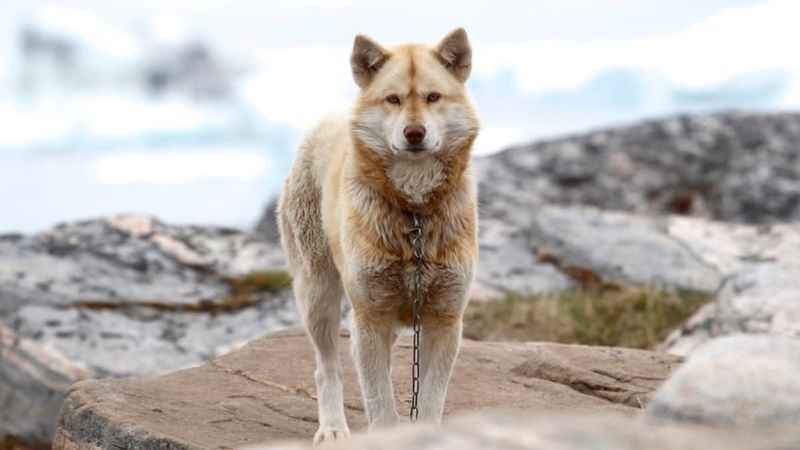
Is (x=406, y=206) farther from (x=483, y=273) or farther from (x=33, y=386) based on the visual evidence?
(x=483, y=273)

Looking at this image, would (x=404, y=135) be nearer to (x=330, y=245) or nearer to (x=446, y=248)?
(x=446, y=248)

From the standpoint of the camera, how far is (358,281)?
6852mm

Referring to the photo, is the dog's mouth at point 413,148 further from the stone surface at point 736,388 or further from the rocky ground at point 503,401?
the stone surface at point 736,388

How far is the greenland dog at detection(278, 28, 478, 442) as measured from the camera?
6824 mm

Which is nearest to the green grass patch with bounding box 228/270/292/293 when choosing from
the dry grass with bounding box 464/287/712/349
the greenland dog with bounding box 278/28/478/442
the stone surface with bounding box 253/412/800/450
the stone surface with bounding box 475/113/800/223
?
the dry grass with bounding box 464/287/712/349

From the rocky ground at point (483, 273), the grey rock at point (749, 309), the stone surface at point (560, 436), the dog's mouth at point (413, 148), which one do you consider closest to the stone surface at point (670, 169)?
the rocky ground at point (483, 273)

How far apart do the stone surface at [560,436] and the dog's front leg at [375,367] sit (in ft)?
10.9

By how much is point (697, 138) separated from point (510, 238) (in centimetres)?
991

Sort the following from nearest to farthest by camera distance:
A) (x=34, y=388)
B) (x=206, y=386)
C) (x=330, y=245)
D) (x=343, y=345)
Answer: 1. (x=330, y=245)
2. (x=206, y=386)
3. (x=343, y=345)
4. (x=34, y=388)

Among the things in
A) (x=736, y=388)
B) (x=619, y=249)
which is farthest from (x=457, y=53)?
(x=619, y=249)

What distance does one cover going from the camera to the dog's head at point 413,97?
6703 mm

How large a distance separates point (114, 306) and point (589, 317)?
644 centimetres

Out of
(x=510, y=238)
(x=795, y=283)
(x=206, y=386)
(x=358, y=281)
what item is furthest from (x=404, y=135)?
(x=510, y=238)

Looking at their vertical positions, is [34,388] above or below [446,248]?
below
